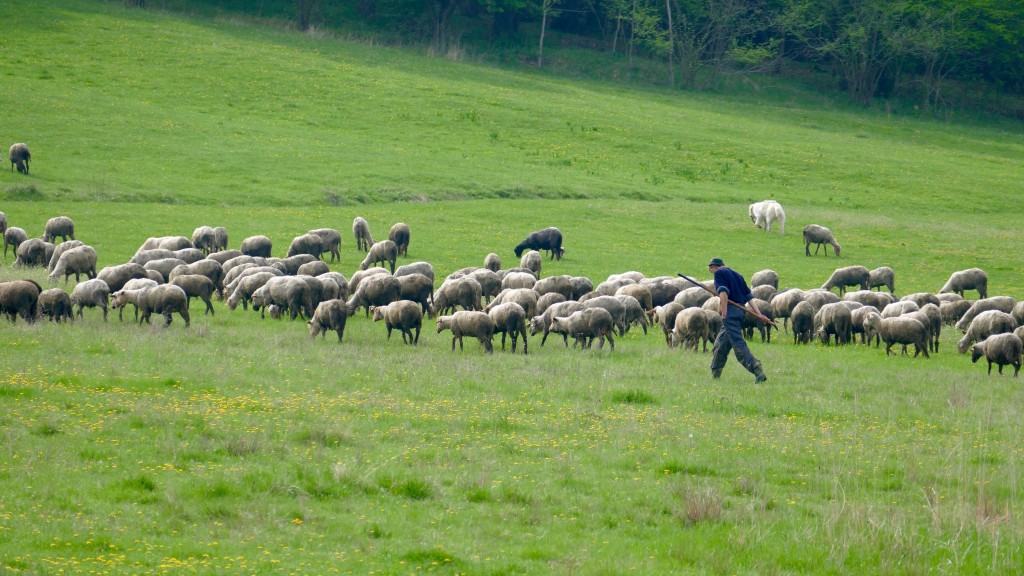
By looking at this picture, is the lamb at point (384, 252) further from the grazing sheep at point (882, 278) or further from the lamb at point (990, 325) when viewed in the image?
the lamb at point (990, 325)

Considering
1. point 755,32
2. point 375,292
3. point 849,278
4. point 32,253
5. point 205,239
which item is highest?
point 755,32

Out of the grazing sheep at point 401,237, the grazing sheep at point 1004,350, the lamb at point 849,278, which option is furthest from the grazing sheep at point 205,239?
the grazing sheep at point 1004,350

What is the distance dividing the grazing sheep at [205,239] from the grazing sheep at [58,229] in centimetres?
384

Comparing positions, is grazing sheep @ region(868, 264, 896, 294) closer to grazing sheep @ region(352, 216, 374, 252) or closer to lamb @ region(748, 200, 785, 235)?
lamb @ region(748, 200, 785, 235)

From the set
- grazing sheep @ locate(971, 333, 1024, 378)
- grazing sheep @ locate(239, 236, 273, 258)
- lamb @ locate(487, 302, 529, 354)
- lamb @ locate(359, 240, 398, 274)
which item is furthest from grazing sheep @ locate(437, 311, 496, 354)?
grazing sheep @ locate(239, 236, 273, 258)

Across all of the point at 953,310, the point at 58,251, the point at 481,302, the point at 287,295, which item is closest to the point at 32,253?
the point at 58,251

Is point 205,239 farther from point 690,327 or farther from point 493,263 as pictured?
point 690,327

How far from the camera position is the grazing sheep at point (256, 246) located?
32406 millimetres

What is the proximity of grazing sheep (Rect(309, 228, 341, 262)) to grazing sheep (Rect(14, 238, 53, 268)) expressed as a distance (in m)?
7.79

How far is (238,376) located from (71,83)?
47597mm

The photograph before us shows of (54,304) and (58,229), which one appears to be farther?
(58,229)

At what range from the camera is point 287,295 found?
24.8 meters

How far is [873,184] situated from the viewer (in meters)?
58.3

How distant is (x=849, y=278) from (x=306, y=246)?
16633mm
